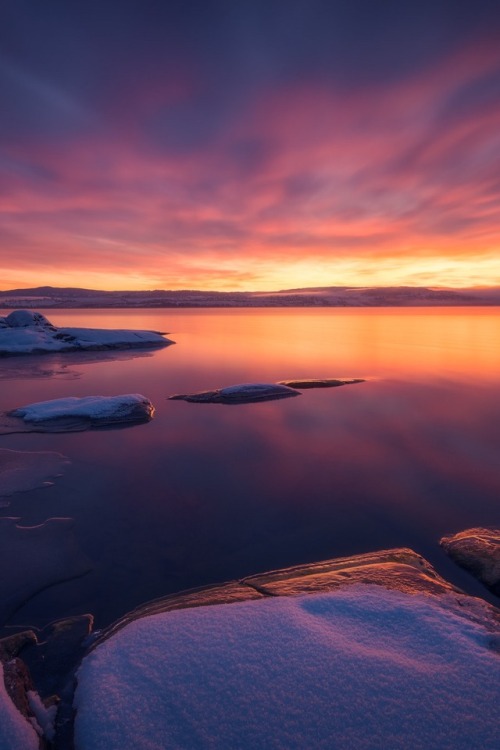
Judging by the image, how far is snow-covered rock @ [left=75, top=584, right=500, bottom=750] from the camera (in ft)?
6.45

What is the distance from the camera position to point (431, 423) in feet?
32.4

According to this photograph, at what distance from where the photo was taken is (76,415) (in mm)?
9266

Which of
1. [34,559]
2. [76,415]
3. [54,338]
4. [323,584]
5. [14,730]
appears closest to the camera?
[14,730]

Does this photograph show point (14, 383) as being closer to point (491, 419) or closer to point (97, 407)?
point (97, 407)

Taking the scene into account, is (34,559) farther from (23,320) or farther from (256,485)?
(23,320)

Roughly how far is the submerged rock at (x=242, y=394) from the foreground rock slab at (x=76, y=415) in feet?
7.24

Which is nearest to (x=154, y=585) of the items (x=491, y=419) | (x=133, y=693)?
(x=133, y=693)

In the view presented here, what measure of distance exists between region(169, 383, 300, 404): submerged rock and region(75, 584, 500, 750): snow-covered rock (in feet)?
29.6

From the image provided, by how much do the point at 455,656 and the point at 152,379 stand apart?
1446 centimetres

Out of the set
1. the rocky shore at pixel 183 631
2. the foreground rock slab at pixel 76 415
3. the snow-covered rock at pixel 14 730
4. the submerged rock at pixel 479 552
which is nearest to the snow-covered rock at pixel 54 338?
the foreground rock slab at pixel 76 415

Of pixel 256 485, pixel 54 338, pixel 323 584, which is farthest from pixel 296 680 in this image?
pixel 54 338

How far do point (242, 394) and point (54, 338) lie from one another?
18.6 m

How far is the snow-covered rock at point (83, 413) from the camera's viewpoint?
9000mm

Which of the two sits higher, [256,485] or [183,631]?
[183,631]
